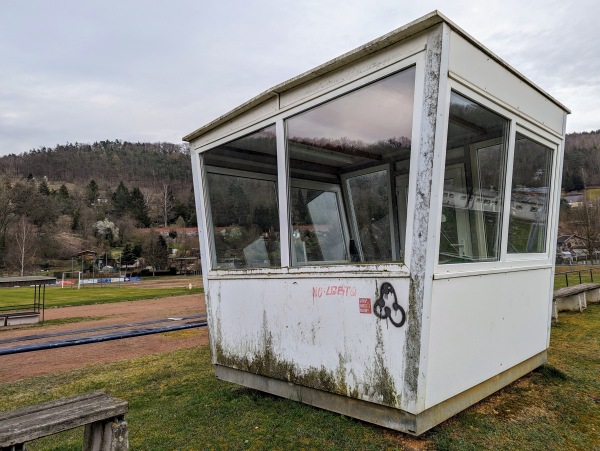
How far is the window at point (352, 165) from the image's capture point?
391 cm

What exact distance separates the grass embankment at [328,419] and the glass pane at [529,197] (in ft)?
5.45

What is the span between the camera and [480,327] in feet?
13.4

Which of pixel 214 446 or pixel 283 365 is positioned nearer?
pixel 214 446

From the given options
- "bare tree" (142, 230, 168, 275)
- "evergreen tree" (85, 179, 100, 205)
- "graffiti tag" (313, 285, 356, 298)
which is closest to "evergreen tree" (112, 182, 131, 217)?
"evergreen tree" (85, 179, 100, 205)

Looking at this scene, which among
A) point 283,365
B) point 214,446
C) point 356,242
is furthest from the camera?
point 356,242

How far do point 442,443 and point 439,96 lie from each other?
289cm

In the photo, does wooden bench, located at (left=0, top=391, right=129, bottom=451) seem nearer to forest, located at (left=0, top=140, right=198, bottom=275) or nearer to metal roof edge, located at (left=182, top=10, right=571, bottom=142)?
metal roof edge, located at (left=182, top=10, right=571, bottom=142)

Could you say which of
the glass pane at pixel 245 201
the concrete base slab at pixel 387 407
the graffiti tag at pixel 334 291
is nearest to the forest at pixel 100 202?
the glass pane at pixel 245 201

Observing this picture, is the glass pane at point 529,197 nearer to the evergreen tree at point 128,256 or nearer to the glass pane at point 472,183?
the glass pane at point 472,183

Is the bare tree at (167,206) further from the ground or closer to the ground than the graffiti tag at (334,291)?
further from the ground


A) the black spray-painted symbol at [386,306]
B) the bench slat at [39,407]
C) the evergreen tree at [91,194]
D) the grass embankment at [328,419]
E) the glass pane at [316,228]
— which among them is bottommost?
the grass embankment at [328,419]

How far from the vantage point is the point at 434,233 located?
3445 millimetres

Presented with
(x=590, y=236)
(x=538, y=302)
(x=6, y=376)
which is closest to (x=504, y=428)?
(x=538, y=302)

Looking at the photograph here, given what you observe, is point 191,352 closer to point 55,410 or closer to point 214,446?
point 214,446
